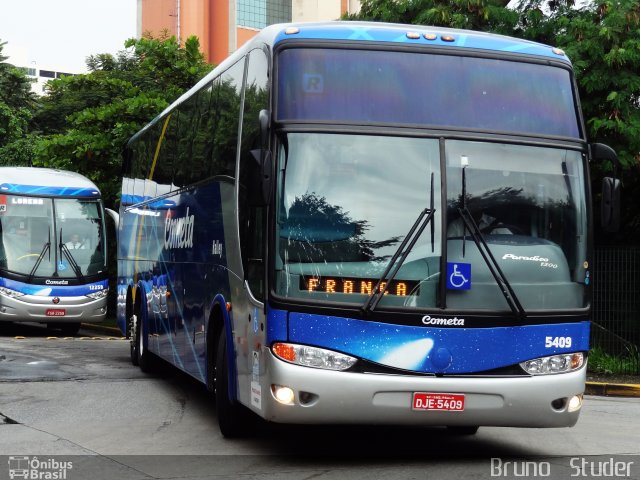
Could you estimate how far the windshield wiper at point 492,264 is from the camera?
8.35m

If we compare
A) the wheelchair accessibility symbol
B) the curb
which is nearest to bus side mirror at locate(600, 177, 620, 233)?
the wheelchair accessibility symbol

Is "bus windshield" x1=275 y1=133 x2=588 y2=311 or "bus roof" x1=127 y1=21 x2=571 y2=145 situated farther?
"bus roof" x1=127 y1=21 x2=571 y2=145

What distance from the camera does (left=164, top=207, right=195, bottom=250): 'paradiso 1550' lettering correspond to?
472 inches

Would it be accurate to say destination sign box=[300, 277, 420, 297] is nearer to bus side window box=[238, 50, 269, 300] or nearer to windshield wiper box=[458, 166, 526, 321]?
bus side window box=[238, 50, 269, 300]

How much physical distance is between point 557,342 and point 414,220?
4.68ft

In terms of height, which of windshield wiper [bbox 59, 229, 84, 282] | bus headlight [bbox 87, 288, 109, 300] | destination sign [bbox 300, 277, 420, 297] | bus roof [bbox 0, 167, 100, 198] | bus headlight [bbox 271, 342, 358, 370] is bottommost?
bus headlight [bbox 87, 288, 109, 300]

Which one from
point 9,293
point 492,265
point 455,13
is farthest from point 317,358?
point 9,293

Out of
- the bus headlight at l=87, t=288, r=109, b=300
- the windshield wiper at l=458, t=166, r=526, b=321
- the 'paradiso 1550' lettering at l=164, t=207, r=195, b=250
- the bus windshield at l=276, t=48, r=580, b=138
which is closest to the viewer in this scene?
the windshield wiper at l=458, t=166, r=526, b=321

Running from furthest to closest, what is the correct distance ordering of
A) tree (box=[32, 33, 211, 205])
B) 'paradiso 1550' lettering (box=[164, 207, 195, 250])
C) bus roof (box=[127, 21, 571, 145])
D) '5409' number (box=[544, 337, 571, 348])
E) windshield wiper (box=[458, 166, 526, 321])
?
tree (box=[32, 33, 211, 205])
'paradiso 1550' lettering (box=[164, 207, 195, 250])
bus roof (box=[127, 21, 571, 145])
'5409' number (box=[544, 337, 571, 348])
windshield wiper (box=[458, 166, 526, 321])

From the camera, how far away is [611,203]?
889cm

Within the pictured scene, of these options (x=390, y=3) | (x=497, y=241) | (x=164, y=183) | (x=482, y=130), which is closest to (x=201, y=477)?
(x=497, y=241)

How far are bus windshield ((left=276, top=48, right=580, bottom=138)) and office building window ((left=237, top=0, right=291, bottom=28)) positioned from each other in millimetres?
51500

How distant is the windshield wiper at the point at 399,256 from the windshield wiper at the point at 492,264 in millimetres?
260

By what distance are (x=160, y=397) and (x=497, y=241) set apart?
578 cm
